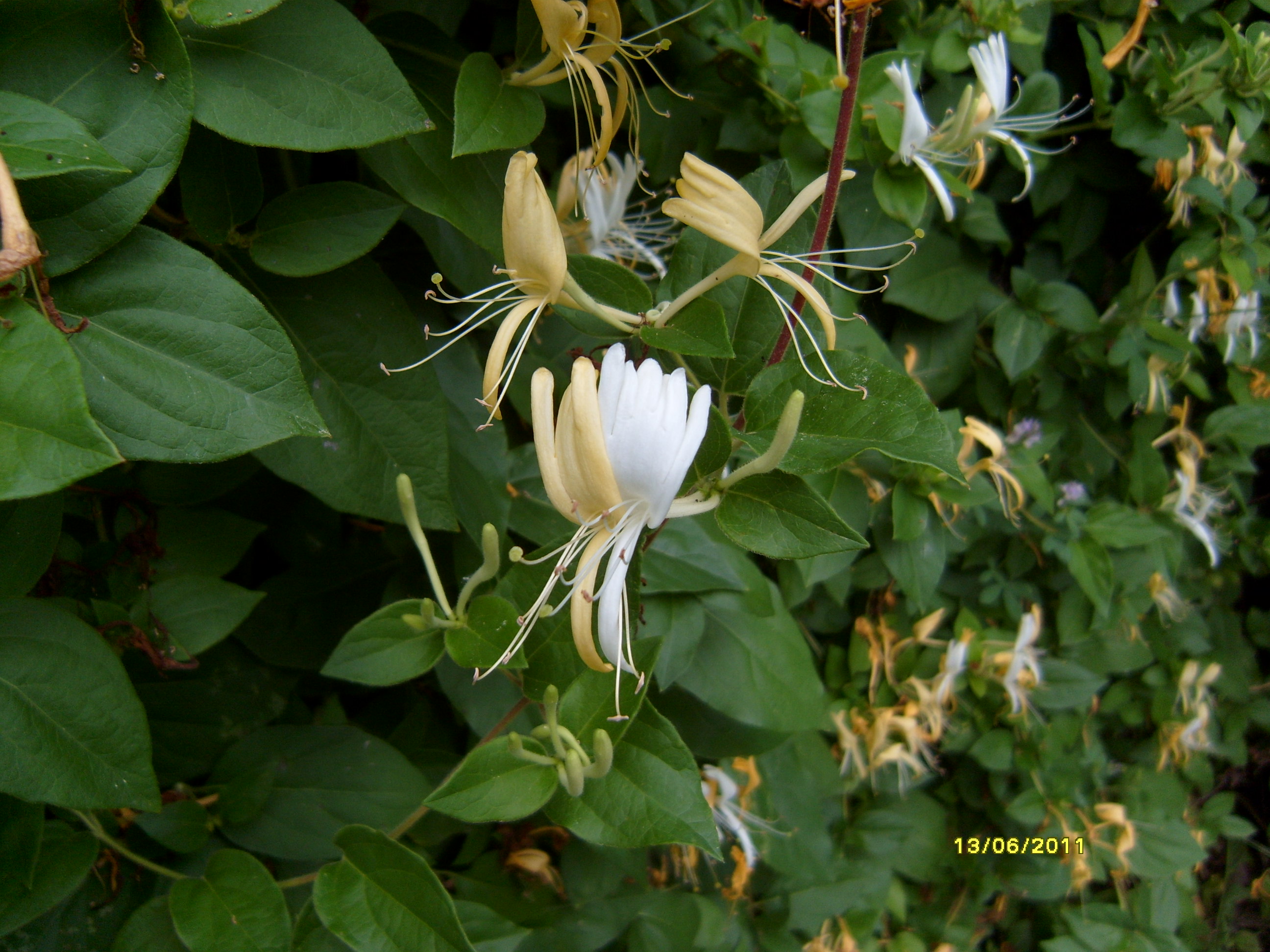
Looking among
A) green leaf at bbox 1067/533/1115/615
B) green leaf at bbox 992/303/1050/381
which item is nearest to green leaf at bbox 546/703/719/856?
green leaf at bbox 992/303/1050/381

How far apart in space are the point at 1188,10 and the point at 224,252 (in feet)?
3.94

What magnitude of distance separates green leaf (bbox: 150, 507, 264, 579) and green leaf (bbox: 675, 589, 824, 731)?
1.31 ft

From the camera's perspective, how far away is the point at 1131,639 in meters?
1.44

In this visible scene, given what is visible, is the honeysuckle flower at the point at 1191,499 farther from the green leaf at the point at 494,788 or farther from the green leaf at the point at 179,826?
the green leaf at the point at 179,826

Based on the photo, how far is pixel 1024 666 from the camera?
1.23 meters

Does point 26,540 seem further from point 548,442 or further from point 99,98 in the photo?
point 548,442

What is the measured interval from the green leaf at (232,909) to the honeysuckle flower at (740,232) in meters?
0.47

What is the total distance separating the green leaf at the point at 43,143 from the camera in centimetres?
36

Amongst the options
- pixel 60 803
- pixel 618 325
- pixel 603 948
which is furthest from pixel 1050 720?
pixel 60 803

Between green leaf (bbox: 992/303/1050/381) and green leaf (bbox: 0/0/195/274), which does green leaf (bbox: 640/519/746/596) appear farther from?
green leaf (bbox: 992/303/1050/381)

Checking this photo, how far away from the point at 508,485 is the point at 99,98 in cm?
38

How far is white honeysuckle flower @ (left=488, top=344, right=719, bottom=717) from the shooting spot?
32 cm

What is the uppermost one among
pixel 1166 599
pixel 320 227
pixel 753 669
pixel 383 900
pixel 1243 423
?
pixel 320 227

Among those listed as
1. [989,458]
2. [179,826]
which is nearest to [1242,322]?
[989,458]
